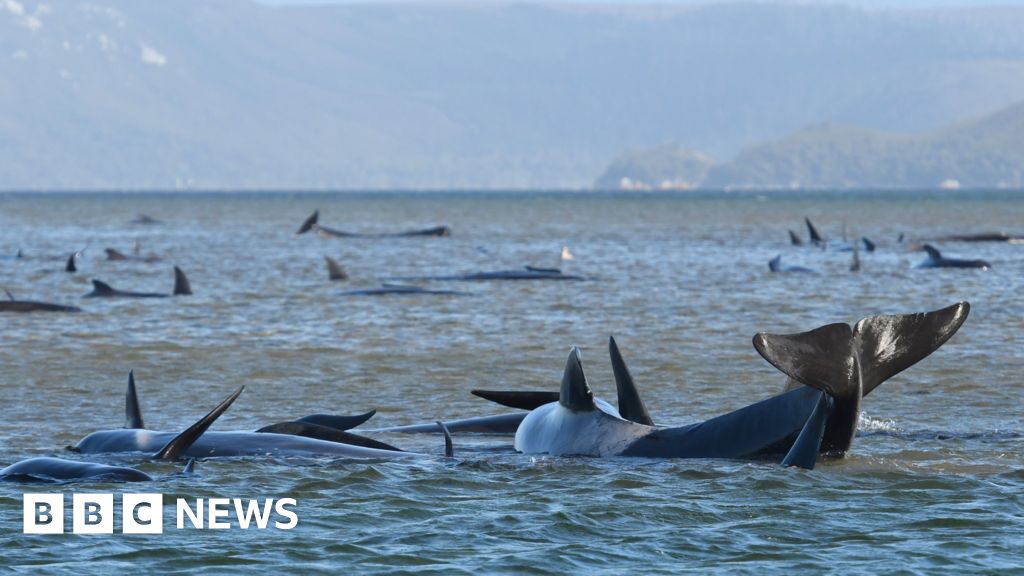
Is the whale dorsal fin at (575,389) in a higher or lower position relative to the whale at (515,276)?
lower

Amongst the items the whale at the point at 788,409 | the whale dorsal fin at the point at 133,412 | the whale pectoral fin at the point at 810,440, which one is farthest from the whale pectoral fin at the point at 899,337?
the whale dorsal fin at the point at 133,412

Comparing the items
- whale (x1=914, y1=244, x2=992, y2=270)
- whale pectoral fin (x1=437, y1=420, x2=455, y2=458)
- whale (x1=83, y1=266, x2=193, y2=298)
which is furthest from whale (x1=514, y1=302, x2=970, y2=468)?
whale (x1=914, y1=244, x2=992, y2=270)

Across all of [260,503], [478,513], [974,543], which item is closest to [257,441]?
[260,503]

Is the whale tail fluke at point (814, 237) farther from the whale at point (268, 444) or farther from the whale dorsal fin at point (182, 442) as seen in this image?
the whale dorsal fin at point (182, 442)

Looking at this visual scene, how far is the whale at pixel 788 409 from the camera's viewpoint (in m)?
10.8

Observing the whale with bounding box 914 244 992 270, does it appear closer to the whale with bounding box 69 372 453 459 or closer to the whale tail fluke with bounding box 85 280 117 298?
the whale tail fluke with bounding box 85 280 117 298

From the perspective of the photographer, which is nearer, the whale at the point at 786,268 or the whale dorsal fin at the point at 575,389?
the whale dorsal fin at the point at 575,389

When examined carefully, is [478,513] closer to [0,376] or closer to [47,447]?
[47,447]

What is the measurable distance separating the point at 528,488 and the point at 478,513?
2.68ft

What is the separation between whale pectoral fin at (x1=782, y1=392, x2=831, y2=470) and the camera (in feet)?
37.9

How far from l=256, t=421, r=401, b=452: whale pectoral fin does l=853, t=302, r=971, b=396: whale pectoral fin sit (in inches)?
157

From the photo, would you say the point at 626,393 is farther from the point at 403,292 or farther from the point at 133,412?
the point at 403,292

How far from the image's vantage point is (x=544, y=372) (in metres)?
19.6

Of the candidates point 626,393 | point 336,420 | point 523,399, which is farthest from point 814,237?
point 626,393
